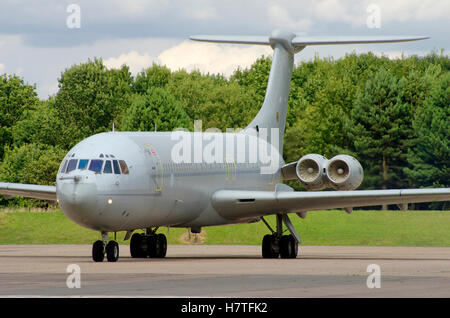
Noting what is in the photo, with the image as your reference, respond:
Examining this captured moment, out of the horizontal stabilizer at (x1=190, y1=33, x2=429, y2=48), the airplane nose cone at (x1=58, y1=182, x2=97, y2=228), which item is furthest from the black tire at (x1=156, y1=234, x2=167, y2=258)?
the horizontal stabilizer at (x1=190, y1=33, x2=429, y2=48)

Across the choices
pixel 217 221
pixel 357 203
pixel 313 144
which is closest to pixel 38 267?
pixel 217 221

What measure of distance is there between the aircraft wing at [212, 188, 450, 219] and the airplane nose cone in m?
7.17

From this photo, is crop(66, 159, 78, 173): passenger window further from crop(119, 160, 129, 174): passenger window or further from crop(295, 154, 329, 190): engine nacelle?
crop(295, 154, 329, 190): engine nacelle

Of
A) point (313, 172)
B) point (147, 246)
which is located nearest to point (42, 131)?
point (313, 172)

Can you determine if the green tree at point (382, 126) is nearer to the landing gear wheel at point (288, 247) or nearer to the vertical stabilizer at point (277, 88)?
the vertical stabilizer at point (277, 88)

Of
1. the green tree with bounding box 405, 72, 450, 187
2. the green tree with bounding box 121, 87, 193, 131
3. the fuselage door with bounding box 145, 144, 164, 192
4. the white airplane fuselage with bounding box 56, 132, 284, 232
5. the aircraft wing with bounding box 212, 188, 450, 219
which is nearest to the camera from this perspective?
the white airplane fuselage with bounding box 56, 132, 284, 232

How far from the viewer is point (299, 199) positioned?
31359 mm

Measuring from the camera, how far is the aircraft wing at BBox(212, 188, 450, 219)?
98.8ft

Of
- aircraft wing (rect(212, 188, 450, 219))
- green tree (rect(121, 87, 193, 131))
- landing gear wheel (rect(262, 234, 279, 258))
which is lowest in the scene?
landing gear wheel (rect(262, 234, 279, 258))

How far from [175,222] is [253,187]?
5.37m

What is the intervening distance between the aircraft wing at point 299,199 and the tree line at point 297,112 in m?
36.6

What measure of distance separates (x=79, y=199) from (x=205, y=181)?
285 inches

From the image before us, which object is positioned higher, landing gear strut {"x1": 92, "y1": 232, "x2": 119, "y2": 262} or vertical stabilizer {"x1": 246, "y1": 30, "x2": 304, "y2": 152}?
vertical stabilizer {"x1": 246, "y1": 30, "x2": 304, "y2": 152}

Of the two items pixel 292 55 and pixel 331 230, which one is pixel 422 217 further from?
pixel 292 55
